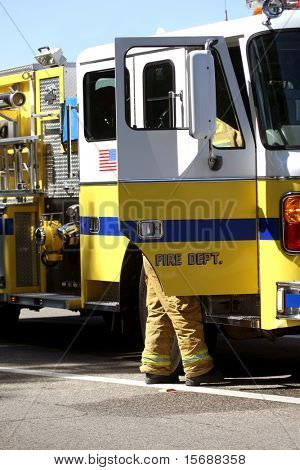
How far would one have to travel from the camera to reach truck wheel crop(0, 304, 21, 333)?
12539 mm

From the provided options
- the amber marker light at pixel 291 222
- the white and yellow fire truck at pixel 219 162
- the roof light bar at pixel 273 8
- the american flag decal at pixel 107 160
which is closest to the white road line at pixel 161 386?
the white and yellow fire truck at pixel 219 162

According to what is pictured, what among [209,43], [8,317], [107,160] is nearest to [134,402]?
[107,160]

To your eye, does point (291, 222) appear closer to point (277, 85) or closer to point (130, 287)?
point (277, 85)

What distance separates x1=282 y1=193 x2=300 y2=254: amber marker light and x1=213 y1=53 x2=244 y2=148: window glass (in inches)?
26.4

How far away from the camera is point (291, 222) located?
321 inches

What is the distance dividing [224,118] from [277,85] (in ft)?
1.64

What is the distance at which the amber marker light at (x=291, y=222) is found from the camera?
8133 mm

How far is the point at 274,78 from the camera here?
8398 mm

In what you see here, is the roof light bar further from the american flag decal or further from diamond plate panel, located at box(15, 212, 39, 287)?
diamond plate panel, located at box(15, 212, 39, 287)

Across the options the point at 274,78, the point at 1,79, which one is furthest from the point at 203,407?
the point at 1,79

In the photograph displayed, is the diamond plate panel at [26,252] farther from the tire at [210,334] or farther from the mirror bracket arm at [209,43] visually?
the mirror bracket arm at [209,43]

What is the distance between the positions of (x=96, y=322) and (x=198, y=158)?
5.77 m

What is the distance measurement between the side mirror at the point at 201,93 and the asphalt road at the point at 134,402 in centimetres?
198
